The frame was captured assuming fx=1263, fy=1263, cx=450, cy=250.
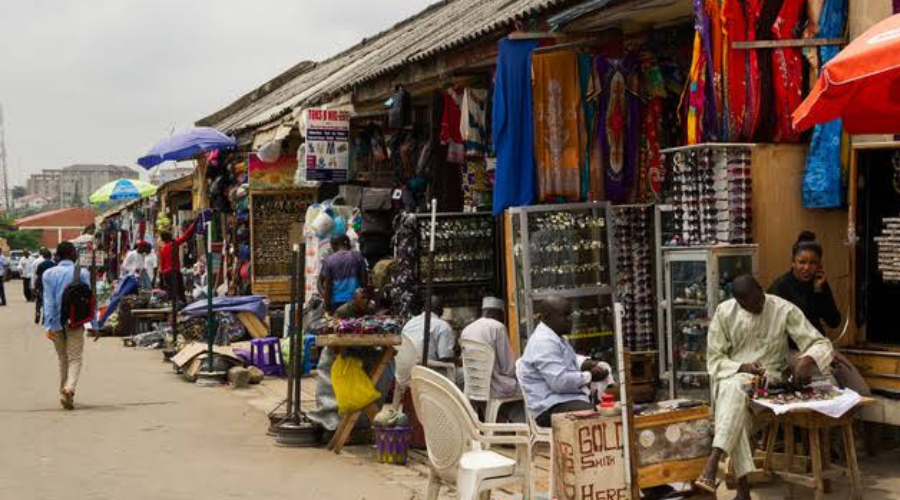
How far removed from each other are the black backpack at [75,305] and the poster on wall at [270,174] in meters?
6.90

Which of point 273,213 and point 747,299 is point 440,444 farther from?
point 273,213

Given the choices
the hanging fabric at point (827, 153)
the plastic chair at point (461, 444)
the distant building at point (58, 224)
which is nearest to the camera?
the plastic chair at point (461, 444)

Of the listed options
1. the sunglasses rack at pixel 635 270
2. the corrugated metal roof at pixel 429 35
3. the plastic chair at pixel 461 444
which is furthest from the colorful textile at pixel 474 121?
the plastic chair at pixel 461 444

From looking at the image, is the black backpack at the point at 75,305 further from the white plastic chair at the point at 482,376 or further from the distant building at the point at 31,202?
the distant building at the point at 31,202

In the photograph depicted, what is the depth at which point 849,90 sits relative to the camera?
6922mm

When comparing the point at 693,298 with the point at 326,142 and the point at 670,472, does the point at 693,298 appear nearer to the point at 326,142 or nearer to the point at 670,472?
the point at 670,472

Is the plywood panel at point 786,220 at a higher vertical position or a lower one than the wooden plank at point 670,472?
higher

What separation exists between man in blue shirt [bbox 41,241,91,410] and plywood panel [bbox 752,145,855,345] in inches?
304

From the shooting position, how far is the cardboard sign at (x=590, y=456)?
698 cm

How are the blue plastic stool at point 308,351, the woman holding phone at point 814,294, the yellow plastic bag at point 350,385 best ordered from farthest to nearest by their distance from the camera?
the blue plastic stool at point 308,351
the yellow plastic bag at point 350,385
the woman holding phone at point 814,294

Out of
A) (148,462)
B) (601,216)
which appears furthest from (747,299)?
(148,462)

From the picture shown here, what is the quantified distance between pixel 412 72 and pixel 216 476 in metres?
6.18

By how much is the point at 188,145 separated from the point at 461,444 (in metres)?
14.5

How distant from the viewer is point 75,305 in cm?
1351
